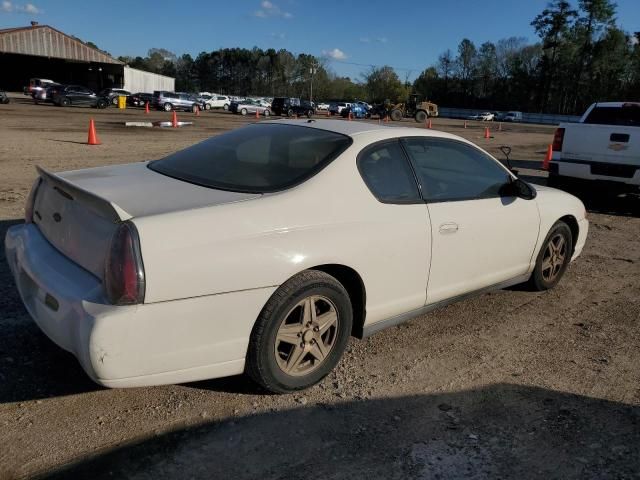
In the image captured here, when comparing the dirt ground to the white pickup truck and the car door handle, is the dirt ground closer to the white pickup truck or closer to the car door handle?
the car door handle

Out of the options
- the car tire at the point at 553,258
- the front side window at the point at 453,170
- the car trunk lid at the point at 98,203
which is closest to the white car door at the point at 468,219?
the front side window at the point at 453,170

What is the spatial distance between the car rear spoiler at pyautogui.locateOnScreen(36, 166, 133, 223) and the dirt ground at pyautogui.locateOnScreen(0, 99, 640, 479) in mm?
1027

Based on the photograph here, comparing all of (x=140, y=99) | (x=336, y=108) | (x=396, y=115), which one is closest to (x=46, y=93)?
(x=140, y=99)

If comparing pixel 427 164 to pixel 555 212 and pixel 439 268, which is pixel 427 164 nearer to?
pixel 439 268

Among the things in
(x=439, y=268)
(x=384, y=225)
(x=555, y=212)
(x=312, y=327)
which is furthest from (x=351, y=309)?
(x=555, y=212)

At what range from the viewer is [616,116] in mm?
8922

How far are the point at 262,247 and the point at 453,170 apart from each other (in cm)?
188

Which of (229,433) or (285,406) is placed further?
(285,406)

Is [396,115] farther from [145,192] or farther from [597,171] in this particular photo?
[145,192]

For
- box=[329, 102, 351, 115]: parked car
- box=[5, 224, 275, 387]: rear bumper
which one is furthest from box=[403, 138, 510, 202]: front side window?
box=[329, 102, 351, 115]: parked car

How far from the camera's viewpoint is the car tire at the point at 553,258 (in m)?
4.77

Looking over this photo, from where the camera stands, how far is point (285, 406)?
305 centimetres

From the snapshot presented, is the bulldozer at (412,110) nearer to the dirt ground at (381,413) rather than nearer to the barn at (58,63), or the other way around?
the barn at (58,63)

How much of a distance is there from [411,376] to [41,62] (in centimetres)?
6846
